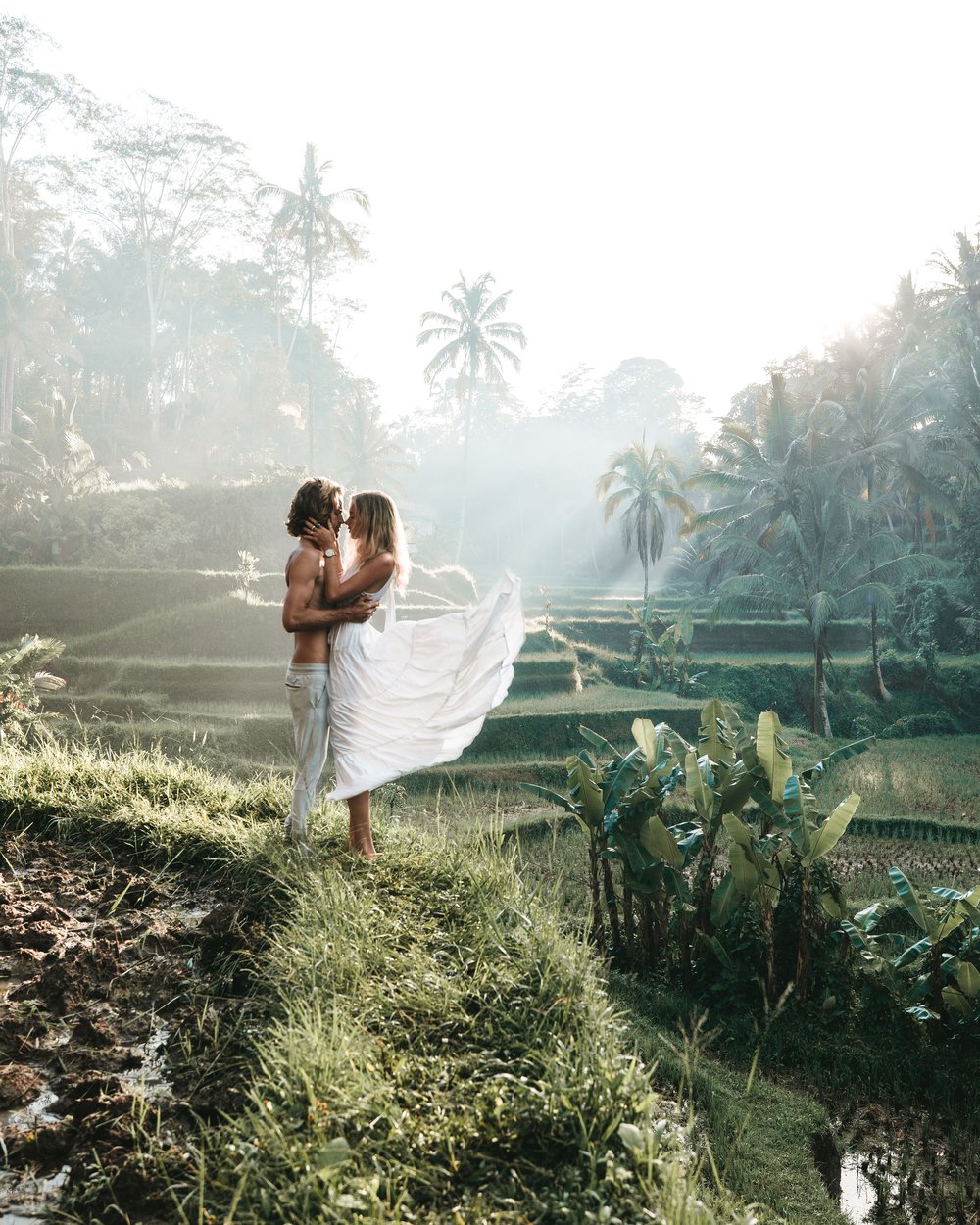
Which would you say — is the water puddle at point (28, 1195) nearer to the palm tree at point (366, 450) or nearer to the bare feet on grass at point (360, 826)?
the bare feet on grass at point (360, 826)

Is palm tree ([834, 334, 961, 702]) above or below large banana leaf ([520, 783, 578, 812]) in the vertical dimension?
above

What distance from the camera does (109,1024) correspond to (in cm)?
258

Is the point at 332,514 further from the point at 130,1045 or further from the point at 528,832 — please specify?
the point at 528,832

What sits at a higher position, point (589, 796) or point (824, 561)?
point (824, 561)

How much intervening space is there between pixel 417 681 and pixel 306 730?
495 millimetres

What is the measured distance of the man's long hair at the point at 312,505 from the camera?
10.9 ft

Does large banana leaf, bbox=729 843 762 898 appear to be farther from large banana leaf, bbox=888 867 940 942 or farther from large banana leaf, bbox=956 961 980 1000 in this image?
large banana leaf, bbox=956 961 980 1000

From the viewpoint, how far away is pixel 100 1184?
1.94 meters

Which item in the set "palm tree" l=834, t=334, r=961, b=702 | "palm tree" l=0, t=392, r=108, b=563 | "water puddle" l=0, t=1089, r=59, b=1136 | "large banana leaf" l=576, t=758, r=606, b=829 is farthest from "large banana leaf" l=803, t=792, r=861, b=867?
"palm tree" l=834, t=334, r=961, b=702

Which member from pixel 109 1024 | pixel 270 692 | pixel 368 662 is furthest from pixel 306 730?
pixel 270 692

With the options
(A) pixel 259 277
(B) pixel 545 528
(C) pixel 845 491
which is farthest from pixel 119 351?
(C) pixel 845 491

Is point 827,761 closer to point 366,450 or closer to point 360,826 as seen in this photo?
point 360,826

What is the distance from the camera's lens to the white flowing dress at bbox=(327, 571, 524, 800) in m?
3.54

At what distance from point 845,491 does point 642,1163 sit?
1921 centimetres
